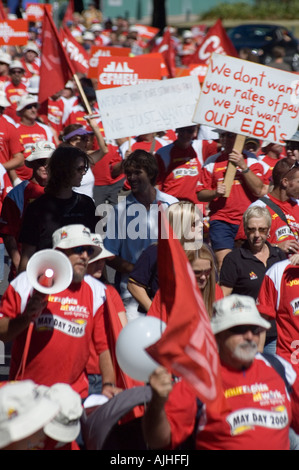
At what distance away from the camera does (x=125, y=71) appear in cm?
1044

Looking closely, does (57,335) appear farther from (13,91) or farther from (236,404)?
(13,91)

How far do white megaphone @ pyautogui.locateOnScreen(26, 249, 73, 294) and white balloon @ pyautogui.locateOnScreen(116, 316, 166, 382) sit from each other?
1.45 feet

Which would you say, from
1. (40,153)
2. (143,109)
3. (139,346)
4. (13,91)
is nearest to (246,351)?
(139,346)

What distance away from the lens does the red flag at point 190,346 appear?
3535mm

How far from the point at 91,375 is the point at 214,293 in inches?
33.8

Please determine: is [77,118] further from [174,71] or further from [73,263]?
[73,263]

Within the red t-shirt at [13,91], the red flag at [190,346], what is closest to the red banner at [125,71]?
the red t-shirt at [13,91]

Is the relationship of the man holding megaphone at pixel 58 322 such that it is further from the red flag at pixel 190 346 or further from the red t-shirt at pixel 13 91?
the red t-shirt at pixel 13 91

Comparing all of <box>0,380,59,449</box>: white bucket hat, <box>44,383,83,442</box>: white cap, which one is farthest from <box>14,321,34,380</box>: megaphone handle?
<box>0,380,59,449</box>: white bucket hat

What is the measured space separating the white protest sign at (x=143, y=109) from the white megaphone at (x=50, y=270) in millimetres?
4473

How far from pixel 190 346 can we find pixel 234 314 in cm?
54

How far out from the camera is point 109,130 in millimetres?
8656

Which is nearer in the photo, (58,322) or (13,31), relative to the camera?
(58,322)
